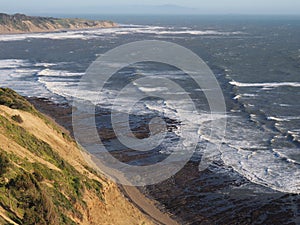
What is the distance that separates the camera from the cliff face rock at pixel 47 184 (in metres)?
15.9

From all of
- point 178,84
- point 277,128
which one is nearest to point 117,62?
point 178,84

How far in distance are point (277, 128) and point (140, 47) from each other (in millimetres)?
75405

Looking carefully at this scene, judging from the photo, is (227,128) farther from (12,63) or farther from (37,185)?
(12,63)

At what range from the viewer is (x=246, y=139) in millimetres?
35531

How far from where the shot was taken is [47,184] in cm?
1902

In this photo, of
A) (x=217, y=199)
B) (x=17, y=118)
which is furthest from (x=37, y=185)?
(x=217, y=199)

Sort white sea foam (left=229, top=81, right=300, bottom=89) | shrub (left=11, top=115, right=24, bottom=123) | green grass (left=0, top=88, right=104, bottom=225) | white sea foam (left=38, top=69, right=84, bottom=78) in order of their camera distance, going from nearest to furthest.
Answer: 1. green grass (left=0, top=88, right=104, bottom=225)
2. shrub (left=11, top=115, right=24, bottom=123)
3. white sea foam (left=229, top=81, right=300, bottom=89)
4. white sea foam (left=38, top=69, right=84, bottom=78)

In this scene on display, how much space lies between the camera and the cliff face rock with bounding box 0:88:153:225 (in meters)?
15.9

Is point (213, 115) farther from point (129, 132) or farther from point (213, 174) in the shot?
point (213, 174)

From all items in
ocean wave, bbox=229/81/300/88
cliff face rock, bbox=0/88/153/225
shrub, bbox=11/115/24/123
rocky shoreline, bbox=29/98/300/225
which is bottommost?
rocky shoreline, bbox=29/98/300/225

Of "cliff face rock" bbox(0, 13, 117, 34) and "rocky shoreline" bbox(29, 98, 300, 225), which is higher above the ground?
"cliff face rock" bbox(0, 13, 117, 34)

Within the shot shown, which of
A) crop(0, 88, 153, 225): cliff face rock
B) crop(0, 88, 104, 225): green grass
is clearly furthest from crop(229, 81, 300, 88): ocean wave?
crop(0, 88, 104, 225): green grass

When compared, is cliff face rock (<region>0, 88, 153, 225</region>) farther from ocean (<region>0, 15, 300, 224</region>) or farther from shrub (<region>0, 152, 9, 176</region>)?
ocean (<region>0, 15, 300, 224</region>)

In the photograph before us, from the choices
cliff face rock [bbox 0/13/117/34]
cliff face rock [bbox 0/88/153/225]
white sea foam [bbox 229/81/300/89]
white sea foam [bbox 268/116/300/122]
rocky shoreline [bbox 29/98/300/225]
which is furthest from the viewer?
cliff face rock [bbox 0/13/117/34]
